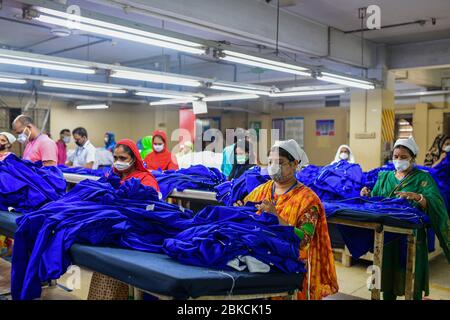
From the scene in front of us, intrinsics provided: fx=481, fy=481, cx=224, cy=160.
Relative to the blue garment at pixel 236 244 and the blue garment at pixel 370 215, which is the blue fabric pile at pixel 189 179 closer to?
the blue garment at pixel 370 215

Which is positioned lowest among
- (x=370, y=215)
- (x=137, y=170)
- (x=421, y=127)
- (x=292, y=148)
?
(x=370, y=215)

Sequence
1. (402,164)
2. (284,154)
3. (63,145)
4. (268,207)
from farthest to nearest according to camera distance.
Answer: (63,145)
(402,164)
(284,154)
(268,207)

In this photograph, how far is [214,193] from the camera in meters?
5.23

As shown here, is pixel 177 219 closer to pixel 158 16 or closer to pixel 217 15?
pixel 158 16

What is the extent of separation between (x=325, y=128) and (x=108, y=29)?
1123 cm

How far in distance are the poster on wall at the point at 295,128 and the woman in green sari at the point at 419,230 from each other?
35.2ft

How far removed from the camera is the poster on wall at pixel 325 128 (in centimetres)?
1444

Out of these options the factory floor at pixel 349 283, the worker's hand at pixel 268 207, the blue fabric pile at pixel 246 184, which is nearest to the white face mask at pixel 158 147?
the factory floor at pixel 349 283

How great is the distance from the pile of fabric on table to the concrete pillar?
1075cm

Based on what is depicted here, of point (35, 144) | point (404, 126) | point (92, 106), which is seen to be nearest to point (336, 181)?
point (35, 144)

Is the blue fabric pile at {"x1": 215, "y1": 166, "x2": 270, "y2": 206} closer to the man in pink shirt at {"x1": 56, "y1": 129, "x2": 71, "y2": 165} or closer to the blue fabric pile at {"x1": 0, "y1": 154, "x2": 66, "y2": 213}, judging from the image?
the blue fabric pile at {"x1": 0, "y1": 154, "x2": 66, "y2": 213}

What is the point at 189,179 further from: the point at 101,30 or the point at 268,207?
the point at 268,207

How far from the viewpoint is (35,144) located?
5.29 m

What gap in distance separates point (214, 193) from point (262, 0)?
8.91ft
